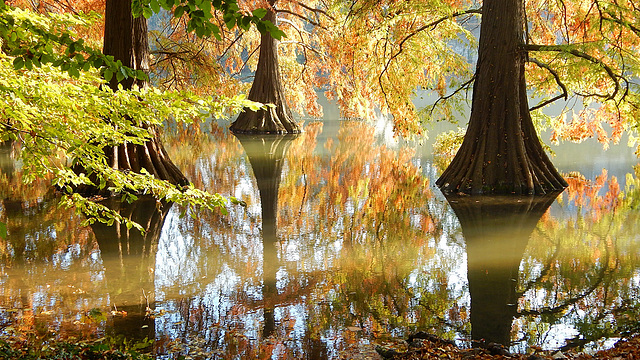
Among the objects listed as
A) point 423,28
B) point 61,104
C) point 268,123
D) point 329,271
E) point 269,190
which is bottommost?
point 329,271

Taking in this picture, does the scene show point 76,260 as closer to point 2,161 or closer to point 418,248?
point 418,248

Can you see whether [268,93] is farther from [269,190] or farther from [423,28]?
[269,190]

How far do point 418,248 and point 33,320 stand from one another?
3717mm

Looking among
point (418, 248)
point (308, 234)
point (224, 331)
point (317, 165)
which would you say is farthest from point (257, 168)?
point (224, 331)

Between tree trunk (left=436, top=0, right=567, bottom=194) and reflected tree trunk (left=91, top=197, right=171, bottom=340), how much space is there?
15.5 feet

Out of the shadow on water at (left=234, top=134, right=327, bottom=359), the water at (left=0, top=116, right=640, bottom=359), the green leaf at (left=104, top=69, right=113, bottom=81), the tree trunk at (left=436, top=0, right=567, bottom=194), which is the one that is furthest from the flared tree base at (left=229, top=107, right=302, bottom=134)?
the green leaf at (left=104, top=69, right=113, bottom=81)

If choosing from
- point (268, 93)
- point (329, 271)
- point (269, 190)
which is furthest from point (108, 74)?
point (268, 93)

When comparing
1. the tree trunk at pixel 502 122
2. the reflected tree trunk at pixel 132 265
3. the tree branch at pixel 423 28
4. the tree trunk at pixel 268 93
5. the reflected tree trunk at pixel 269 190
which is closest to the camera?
the reflected tree trunk at pixel 132 265

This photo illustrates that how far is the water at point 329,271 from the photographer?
4125mm

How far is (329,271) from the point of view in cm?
555

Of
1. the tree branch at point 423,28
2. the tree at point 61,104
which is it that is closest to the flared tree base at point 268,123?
the tree branch at point 423,28

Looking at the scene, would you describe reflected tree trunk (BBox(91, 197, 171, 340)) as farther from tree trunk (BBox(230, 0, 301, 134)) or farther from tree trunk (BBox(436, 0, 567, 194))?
tree trunk (BBox(230, 0, 301, 134))

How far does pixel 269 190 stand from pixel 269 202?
95 cm

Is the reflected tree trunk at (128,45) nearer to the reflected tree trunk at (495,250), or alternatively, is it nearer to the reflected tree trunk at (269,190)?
the reflected tree trunk at (269,190)
